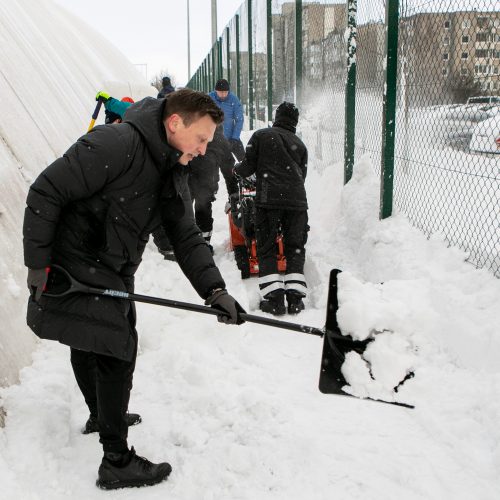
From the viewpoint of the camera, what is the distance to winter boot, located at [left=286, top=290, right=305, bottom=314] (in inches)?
196

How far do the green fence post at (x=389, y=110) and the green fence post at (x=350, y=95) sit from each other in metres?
1.21

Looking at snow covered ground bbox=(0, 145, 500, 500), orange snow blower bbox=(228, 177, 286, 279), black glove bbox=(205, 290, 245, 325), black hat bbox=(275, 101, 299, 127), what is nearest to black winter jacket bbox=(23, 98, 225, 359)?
black glove bbox=(205, 290, 245, 325)

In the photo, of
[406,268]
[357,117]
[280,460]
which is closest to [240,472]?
[280,460]

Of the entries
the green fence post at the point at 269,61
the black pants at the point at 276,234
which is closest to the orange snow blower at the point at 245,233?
the black pants at the point at 276,234

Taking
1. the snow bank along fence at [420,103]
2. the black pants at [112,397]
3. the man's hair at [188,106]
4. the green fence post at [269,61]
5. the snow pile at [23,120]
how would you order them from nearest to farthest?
the man's hair at [188,106] < the black pants at [112,397] < the snow pile at [23,120] < the snow bank along fence at [420,103] < the green fence post at [269,61]

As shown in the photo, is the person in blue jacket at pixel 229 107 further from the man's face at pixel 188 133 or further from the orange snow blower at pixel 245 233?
the man's face at pixel 188 133

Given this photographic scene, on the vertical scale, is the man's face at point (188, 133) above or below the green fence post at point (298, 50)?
below

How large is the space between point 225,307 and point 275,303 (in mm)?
2409

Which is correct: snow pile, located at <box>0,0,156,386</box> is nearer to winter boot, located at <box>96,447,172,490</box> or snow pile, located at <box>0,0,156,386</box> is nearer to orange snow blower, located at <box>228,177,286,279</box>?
winter boot, located at <box>96,447,172,490</box>

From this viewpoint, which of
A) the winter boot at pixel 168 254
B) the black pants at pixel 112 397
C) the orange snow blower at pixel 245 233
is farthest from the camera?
the winter boot at pixel 168 254

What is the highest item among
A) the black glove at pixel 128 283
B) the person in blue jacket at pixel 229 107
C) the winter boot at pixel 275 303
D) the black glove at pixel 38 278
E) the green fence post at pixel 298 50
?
the green fence post at pixel 298 50

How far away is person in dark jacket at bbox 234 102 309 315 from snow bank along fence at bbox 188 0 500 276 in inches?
34.0

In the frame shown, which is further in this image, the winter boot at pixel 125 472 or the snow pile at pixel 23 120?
the snow pile at pixel 23 120

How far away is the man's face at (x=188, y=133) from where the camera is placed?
7.74 feet
